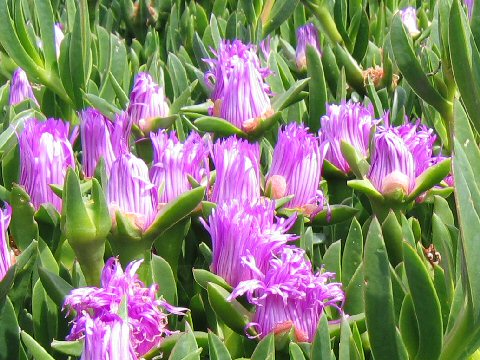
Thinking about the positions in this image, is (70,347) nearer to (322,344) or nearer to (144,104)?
(322,344)

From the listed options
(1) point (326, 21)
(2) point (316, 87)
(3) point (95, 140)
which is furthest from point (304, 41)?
(3) point (95, 140)

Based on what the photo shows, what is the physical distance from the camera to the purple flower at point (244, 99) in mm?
790

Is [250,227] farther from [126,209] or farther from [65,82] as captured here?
[65,82]

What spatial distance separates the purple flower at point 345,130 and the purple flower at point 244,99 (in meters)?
0.06

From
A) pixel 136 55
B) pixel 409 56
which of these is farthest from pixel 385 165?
pixel 136 55

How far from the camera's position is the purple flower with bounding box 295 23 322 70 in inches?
44.0

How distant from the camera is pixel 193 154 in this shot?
2.20 ft

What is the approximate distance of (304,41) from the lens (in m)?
1.11

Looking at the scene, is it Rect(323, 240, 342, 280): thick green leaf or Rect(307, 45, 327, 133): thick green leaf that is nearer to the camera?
Rect(323, 240, 342, 280): thick green leaf

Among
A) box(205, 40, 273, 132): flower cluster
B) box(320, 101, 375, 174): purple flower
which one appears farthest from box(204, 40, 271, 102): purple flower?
box(320, 101, 375, 174): purple flower

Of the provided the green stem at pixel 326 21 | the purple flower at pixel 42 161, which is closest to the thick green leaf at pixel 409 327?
the purple flower at pixel 42 161

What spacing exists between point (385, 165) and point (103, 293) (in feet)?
0.89

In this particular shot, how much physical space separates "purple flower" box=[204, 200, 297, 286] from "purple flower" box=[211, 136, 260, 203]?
5 cm

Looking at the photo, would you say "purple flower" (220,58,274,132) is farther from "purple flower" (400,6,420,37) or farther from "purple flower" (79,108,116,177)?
"purple flower" (400,6,420,37)
